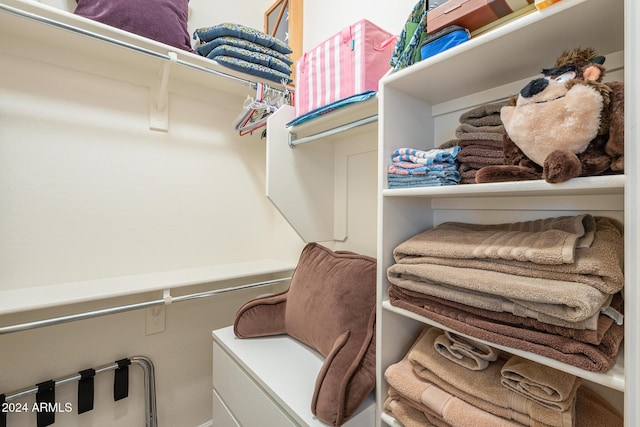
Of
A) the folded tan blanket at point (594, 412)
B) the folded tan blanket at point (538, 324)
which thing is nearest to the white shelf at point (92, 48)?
the folded tan blanket at point (538, 324)

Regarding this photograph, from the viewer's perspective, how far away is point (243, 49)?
4.55ft

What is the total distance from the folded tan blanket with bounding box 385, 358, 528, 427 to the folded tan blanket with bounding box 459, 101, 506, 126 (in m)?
0.67

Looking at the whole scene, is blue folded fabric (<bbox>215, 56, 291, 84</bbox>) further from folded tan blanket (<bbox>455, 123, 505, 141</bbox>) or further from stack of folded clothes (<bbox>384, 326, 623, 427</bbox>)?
stack of folded clothes (<bbox>384, 326, 623, 427</bbox>)

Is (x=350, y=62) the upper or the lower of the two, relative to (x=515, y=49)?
upper

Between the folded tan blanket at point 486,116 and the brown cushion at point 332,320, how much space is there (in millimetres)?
547

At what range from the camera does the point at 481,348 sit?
735mm

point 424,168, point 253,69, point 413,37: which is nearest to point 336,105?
point 413,37

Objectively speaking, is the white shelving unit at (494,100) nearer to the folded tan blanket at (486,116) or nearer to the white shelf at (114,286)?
the folded tan blanket at (486,116)

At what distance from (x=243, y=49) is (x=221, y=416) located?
5.52ft

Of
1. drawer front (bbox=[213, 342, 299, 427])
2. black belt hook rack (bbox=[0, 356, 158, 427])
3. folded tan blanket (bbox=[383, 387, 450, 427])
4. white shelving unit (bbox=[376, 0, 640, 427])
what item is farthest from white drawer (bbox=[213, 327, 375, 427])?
black belt hook rack (bbox=[0, 356, 158, 427])

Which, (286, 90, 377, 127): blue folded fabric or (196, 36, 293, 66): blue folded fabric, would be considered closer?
(286, 90, 377, 127): blue folded fabric

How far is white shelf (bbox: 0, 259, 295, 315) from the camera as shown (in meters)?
1.00

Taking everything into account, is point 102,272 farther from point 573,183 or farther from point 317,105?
point 573,183

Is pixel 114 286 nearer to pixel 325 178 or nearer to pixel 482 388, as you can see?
pixel 325 178
